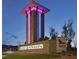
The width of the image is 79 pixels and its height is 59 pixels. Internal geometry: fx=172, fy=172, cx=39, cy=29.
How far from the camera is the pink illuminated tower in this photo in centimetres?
215

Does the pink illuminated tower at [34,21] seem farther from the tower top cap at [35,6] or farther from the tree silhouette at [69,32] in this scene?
the tree silhouette at [69,32]

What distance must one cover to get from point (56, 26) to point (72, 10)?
0.29m

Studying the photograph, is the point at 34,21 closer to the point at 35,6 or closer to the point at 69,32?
the point at 35,6

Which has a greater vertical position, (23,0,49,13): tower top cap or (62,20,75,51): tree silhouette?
(23,0,49,13): tower top cap

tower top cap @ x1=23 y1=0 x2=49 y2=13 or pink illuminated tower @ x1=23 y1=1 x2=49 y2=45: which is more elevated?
tower top cap @ x1=23 y1=0 x2=49 y2=13

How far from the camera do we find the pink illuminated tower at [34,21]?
2.15m

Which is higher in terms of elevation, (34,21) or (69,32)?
(34,21)

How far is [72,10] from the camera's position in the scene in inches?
85.2

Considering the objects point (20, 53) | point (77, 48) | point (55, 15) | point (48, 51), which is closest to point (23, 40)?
point (20, 53)

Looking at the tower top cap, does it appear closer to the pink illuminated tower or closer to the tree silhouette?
the pink illuminated tower

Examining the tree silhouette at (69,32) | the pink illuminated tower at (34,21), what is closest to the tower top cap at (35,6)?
the pink illuminated tower at (34,21)

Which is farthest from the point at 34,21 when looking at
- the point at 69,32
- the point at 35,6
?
the point at 69,32

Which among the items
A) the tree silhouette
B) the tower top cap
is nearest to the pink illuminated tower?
the tower top cap

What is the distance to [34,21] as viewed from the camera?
2.17 metres
